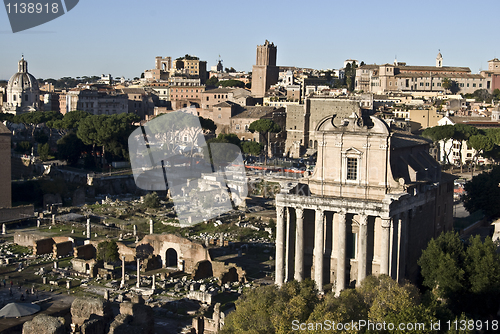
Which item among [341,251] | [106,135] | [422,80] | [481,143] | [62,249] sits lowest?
[62,249]

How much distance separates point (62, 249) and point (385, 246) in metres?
20.4

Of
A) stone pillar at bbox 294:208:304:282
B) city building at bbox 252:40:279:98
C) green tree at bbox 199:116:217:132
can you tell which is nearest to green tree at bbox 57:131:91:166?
green tree at bbox 199:116:217:132

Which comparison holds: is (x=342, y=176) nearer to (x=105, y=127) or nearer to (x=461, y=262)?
(x=461, y=262)

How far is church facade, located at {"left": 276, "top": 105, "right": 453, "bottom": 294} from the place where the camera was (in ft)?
82.5

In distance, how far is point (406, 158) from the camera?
2786 centimetres

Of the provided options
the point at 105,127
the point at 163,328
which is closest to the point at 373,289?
the point at 163,328

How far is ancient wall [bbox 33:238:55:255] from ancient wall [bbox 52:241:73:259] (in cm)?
51

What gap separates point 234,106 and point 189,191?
3140cm

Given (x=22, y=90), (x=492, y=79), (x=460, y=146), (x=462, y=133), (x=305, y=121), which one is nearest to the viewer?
(x=460, y=146)

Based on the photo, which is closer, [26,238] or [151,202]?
[26,238]

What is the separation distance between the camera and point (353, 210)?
25.1 metres

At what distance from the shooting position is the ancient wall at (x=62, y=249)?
1442 inches

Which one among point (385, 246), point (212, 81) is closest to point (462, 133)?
point (385, 246)

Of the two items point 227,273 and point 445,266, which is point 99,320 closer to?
point 227,273
